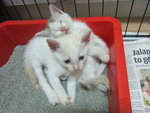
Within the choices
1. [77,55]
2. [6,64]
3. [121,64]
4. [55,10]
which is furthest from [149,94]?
[6,64]

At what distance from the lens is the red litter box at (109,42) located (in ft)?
3.26

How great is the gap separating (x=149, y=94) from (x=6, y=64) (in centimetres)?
110

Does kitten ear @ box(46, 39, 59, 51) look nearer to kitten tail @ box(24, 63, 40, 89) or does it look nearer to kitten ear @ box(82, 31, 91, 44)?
kitten ear @ box(82, 31, 91, 44)

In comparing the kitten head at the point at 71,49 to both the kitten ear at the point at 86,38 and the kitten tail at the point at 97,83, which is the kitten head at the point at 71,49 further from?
the kitten tail at the point at 97,83

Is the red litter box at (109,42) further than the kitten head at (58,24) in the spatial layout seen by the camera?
No

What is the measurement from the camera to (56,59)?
1.18 metres

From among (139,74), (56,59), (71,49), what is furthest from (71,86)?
(139,74)

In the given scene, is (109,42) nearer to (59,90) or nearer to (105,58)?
(105,58)

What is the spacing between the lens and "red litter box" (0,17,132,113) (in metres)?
0.99

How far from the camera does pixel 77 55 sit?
40.3 inches

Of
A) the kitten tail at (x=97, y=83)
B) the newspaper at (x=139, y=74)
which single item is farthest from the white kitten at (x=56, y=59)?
the newspaper at (x=139, y=74)

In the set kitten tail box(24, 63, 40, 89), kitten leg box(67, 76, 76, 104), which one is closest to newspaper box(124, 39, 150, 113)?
kitten leg box(67, 76, 76, 104)

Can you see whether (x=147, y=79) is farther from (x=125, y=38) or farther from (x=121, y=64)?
(x=125, y=38)

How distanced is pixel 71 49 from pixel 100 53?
0.32 metres
